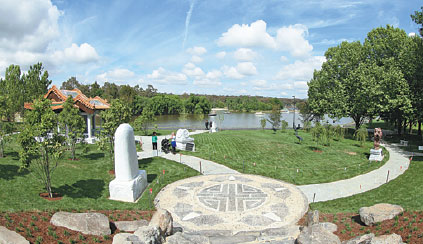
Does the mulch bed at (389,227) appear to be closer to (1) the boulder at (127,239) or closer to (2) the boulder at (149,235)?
(2) the boulder at (149,235)

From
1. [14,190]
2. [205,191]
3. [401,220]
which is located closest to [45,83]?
[14,190]

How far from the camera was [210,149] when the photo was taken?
2169 centimetres

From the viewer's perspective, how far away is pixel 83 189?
11.6 metres

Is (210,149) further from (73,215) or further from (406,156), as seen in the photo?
(406,156)

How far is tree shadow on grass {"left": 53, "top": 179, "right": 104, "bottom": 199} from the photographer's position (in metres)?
10.8

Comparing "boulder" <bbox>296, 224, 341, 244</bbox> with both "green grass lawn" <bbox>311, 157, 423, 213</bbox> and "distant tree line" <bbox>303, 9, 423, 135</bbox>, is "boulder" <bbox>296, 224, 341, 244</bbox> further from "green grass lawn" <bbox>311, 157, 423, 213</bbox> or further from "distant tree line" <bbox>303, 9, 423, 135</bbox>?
"distant tree line" <bbox>303, 9, 423, 135</bbox>

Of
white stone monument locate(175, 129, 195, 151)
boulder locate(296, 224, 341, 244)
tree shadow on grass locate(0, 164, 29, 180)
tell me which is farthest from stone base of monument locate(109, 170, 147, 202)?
white stone monument locate(175, 129, 195, 151)

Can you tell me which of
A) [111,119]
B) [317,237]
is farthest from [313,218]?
[111,119]

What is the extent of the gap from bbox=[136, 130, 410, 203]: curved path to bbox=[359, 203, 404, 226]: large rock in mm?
2697

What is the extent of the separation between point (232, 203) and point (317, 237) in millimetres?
5136

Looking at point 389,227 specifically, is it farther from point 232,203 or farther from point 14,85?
point 14,85

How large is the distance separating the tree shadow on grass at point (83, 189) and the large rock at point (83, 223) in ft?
11.2

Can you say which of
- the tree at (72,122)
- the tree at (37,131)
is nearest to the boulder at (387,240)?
the tree at (37,131)

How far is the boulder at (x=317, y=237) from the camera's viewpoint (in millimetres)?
6367
